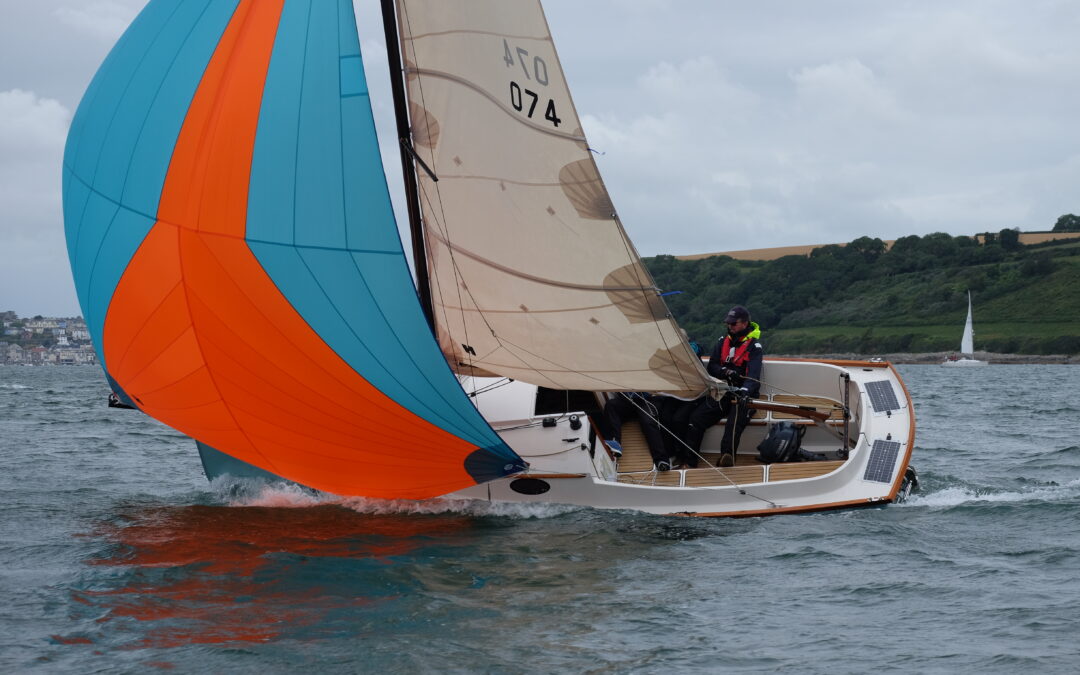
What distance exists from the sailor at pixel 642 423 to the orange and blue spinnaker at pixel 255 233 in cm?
255

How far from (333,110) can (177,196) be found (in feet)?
4.36

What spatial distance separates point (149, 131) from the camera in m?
8.51

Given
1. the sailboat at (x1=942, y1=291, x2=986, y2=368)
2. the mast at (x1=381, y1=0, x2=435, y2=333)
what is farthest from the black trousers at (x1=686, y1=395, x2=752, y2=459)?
the sailboat at (x1=942, y1=291, x2=986, y2=368)

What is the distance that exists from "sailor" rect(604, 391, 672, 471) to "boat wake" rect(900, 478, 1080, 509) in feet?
7.79

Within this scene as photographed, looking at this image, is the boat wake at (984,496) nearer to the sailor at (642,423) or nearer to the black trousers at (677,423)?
the black trousers at (677,423)

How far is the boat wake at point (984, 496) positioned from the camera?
36.6 feet

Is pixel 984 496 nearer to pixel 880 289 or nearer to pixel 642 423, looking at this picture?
pixel 642 423

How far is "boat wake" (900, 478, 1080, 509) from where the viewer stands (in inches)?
439

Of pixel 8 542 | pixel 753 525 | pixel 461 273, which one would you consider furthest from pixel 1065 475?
pixel 8 542

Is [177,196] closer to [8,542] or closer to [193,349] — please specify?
[193,349]

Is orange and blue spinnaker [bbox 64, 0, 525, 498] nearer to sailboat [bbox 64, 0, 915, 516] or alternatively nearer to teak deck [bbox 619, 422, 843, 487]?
sailboat [bbox 64, 0, 915, 516]

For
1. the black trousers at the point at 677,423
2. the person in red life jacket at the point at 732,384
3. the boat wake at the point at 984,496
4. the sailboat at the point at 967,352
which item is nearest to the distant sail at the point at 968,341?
the sailboat at the point at 967,352

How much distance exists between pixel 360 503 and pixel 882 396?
5516mm

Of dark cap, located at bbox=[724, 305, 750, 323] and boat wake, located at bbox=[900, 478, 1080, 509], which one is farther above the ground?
dark cap, located at bbox=[724, 305, 750, 323]
